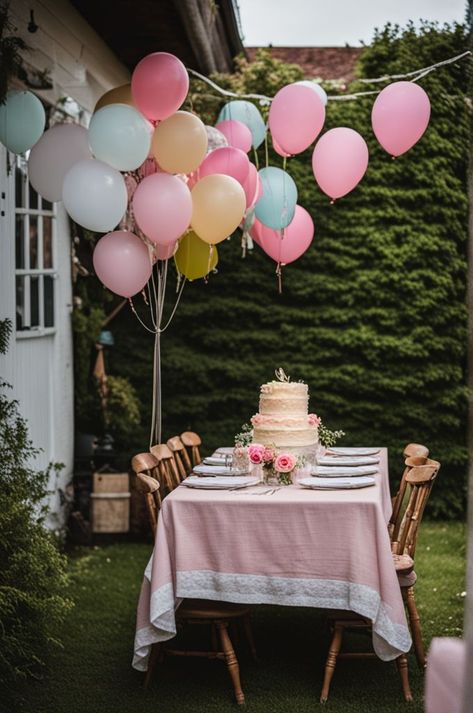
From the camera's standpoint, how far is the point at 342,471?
4.59m

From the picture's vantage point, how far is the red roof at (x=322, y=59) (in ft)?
37.9

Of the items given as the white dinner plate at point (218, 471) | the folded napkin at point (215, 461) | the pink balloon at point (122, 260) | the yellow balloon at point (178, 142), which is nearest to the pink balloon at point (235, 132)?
the yellow balloon at point (178, 142)

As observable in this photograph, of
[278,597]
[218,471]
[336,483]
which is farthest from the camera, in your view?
[218,471]

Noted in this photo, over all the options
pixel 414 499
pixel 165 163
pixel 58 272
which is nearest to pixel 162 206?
pixel 165 163

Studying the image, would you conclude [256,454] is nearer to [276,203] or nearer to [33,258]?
[276,203]

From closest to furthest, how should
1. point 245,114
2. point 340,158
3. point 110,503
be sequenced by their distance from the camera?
point 340,158 → point 245,114 → point 110,503

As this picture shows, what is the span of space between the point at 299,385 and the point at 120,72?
171 inches

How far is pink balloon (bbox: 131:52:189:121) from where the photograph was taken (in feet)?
14.6

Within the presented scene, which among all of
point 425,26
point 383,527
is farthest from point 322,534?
point 425,26

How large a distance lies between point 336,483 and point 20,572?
1.43m

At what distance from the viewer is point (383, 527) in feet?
12.7

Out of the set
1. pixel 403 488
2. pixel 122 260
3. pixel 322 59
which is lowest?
pixel 403 488

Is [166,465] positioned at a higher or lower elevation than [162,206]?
lower

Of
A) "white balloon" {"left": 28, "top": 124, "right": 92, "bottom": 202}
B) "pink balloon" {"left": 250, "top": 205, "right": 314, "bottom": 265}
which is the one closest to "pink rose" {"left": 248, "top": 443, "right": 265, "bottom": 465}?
"white balloon" {"left": 28, "top": 124, "right": 92, "bottom": 202}
